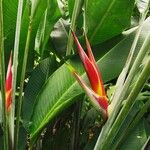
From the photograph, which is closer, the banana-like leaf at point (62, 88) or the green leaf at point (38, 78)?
the banana-like leaf at point (62, 88)

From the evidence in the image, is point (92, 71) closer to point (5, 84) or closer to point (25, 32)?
point (5, 84)

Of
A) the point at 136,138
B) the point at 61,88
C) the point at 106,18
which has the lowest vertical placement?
the point at 136,138

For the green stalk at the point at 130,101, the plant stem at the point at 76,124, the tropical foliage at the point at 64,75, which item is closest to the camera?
the green stalk at the point at 130,101

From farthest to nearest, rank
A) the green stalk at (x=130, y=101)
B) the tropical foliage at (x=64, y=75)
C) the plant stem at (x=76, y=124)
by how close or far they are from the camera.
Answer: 1. the plant stem at (x=76, y=124)
2. the tropical foliage at (x=64, y=75)
3. the green stalk at (x=130, y=101)

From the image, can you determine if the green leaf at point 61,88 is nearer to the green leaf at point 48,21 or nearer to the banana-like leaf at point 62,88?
the banana-like leaf at point 62,88

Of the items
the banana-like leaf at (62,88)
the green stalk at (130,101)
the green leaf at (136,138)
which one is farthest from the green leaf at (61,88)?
the green stalk at (130,101)

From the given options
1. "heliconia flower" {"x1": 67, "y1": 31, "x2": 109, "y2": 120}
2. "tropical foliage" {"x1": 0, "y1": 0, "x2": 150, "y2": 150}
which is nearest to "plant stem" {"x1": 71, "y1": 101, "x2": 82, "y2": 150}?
"tropical foliage" {"x1": 0, "y1": 0, "x2": 150, "y2": 150}

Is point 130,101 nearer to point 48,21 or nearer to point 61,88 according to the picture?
point 61,88

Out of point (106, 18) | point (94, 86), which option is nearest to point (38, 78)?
point (106, 18)
